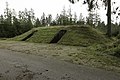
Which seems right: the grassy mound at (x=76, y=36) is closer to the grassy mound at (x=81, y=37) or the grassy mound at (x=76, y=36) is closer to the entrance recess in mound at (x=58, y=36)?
the grassy mound at (x=81, y=37)

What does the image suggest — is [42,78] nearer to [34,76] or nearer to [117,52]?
[34,76]

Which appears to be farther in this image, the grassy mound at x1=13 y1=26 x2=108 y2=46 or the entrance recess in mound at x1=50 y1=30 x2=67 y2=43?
the entrance recess in mound at x1=50 y1=30 x2=67 y2=43

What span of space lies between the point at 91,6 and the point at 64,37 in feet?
20.2

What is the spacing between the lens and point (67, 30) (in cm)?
3150

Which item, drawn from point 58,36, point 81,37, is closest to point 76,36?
point 81,37

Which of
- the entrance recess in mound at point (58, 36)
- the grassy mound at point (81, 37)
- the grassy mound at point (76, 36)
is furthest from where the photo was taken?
the entrance recess in mound at point (58, 36)

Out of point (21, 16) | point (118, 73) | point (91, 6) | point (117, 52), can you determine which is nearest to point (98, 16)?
point (21, 16)

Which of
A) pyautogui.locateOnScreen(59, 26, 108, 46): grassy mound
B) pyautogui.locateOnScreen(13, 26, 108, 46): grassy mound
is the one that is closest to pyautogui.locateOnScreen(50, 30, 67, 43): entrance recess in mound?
pyautogui.locateOnScreen(13, 26, 108, 46): grassy mound

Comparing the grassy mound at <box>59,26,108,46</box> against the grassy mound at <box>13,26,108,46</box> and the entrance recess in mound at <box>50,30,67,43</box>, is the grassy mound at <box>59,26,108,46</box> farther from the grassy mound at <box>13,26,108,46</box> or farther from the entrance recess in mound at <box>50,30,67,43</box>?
the entrance recess in mound at <box>50,30,67,43</box>

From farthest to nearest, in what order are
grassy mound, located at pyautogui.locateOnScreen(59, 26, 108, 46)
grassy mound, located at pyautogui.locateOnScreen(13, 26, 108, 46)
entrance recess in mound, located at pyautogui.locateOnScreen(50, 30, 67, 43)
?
entrance recess in mound, located at pyautogui.locateOnScreen(50, 30, 67, 43) → grassy mound, located at pyautogui.locateOnScreen(13, 26, 108, 46) → grassy mound, located at pyautogui.locateOnScreen(59, 26, 108, 46)

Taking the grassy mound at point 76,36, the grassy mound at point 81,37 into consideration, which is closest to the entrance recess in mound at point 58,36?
the grassy mound at point 76,36

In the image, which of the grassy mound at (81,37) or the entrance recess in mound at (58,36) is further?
the entrance recess in mound at (58,36)

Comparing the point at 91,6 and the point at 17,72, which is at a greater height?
the point at 91,6

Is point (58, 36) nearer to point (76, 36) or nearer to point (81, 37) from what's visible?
point (76, 36)
